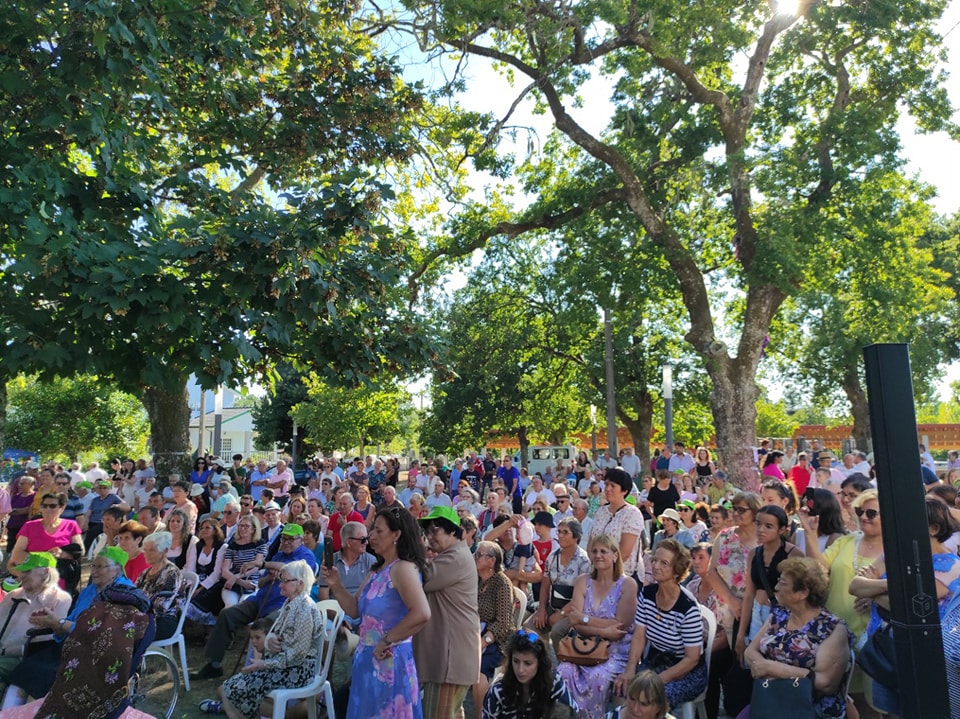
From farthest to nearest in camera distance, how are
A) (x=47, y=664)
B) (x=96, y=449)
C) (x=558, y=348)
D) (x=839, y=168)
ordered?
(x=96, y=449), (x=558, y=348), (x=839, y=168), (x=47, y=664)

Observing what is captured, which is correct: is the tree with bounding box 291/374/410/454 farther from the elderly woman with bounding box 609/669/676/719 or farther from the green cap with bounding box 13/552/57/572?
the elderly woman with bounding box 609/669/676/719

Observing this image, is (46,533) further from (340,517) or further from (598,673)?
(598,673)

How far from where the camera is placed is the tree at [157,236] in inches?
237

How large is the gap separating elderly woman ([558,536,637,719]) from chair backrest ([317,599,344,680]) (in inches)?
67.3

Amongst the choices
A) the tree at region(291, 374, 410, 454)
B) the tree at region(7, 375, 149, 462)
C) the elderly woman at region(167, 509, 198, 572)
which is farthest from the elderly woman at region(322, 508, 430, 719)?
the tree at region(7, 375, 149, 462)

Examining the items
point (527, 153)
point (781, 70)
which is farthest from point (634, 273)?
point (781, 70)

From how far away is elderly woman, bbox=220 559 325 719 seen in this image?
5.44 metres

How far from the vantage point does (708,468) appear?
51.2 ft

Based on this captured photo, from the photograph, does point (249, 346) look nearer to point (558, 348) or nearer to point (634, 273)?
point (634, 273)

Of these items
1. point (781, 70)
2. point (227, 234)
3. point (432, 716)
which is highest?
point (781, 70)

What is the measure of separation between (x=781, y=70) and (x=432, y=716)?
16512 millimetres

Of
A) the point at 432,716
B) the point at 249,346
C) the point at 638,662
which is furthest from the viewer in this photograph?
the point at 249,346

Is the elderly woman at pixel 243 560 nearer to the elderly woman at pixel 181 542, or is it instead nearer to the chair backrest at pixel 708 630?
the elderly woman at pixel 181 542

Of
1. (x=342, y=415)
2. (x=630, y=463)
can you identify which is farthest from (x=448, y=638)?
(x=342, y=415)
